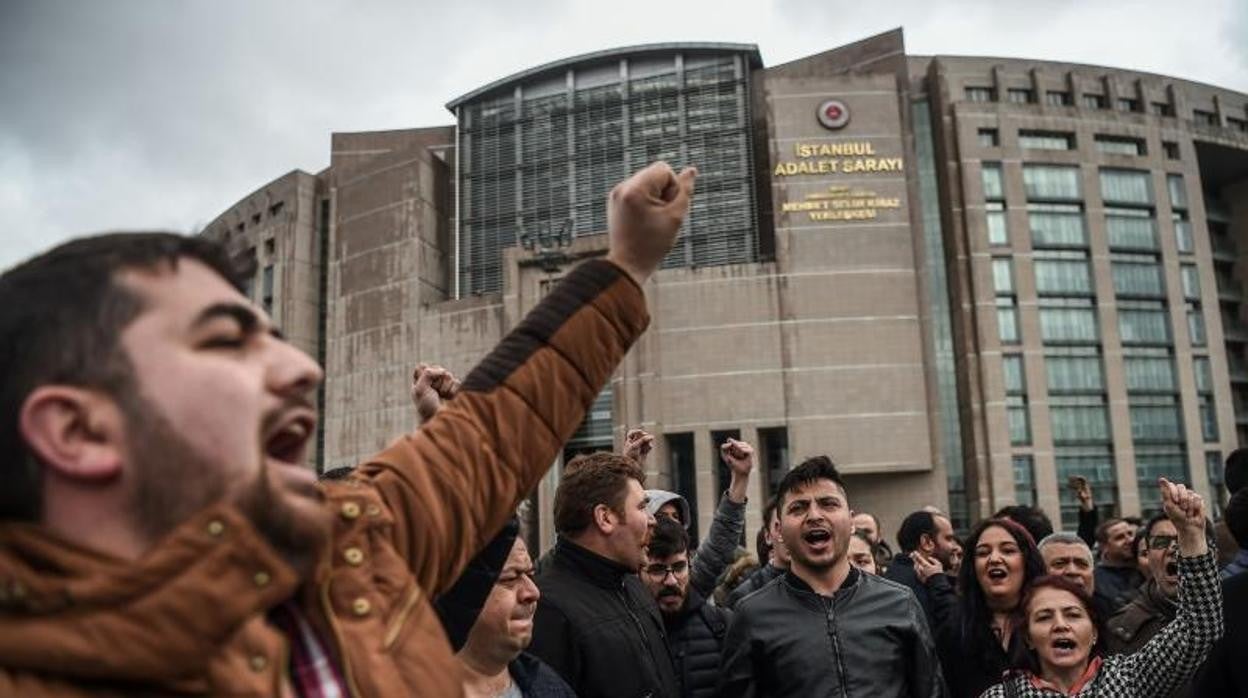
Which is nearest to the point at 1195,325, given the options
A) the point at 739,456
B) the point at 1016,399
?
the point at 1016,399

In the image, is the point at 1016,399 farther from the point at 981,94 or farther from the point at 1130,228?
the point at 981,94

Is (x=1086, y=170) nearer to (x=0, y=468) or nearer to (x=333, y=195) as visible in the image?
(x=333, y=195)

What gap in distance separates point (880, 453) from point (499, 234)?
828 inches

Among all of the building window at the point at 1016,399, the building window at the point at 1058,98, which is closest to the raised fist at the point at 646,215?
the building window at the point at 1016,399

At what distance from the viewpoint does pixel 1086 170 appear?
43125mm

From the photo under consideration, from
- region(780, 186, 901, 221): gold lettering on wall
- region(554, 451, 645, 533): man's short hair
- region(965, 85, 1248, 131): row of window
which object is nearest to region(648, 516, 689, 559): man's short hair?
region(554, 451, 645, 533): man's short hair

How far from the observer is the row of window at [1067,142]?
42750 mm

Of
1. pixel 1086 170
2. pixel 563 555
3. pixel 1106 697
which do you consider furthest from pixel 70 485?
pixel 1086 170

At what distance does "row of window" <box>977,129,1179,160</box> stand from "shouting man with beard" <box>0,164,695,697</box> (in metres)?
45.2

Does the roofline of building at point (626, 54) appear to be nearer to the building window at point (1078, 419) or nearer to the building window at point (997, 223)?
the building window at point (997, 223)

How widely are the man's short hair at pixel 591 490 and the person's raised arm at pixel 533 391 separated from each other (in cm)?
245

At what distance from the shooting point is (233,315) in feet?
4.15

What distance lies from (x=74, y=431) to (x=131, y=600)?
0.23 metres

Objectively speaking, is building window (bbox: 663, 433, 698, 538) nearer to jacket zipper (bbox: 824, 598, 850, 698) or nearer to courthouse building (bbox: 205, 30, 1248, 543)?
courthouse building (bbox: 205, 30, 1248, 543)
